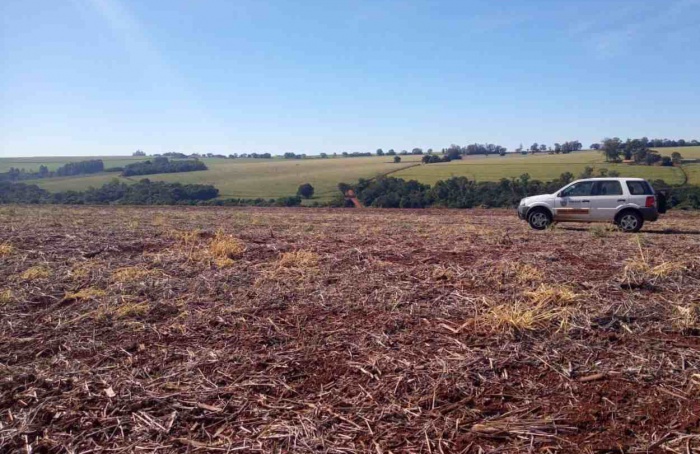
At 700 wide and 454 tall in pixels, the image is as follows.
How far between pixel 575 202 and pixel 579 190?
400 millimetres

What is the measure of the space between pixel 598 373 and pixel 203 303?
4454mm

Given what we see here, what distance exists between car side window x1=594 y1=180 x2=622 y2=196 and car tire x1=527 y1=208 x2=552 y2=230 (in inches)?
62.2

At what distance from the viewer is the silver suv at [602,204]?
552 inches

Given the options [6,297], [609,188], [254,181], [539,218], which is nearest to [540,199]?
[539,218]

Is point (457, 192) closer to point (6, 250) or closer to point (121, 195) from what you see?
point (121, 195)

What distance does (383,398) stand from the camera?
144 inches

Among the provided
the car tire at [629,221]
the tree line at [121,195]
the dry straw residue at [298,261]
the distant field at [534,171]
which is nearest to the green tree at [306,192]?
the tree line at [121,195]

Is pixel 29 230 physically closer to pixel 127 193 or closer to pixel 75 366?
pixel 75 366

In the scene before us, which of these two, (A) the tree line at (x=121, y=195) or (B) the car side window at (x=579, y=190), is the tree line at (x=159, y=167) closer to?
(A) the tree line at (x=121, y=195)

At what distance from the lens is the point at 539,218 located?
15.2m

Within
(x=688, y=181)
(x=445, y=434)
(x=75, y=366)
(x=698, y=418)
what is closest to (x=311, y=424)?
(x=445, y=434)

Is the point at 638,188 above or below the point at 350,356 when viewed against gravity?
above

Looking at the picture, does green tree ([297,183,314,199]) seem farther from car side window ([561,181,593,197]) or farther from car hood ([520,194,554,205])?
car side window ([561,181,593,197])

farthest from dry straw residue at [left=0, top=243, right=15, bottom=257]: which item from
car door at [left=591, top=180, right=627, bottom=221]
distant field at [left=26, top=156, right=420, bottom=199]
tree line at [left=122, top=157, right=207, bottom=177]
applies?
tree line at [left=122, top=157, right=207, bottom=177]
